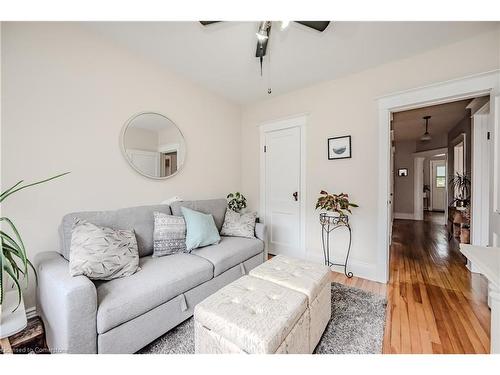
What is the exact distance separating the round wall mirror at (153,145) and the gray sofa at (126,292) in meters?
Answer: 0.52

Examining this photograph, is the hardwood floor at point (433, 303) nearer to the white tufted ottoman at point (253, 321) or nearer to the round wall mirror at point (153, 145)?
the white tufted ottoman at point (253, 321)

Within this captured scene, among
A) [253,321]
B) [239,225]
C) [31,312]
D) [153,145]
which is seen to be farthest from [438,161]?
[31,312]

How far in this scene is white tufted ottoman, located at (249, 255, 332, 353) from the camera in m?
1.32

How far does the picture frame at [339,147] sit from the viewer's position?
256 cm

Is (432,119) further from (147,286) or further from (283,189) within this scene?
(147,286)

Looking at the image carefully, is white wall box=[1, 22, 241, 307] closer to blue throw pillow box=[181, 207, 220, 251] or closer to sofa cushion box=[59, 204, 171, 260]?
sofa cushion box=[59, 204, 171, 260]

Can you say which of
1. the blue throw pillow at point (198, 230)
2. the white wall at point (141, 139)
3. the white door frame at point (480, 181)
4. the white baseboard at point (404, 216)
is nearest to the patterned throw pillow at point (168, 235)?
the blue throw pillow at point (198, 230)

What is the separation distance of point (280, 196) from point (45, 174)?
2601 millimetres

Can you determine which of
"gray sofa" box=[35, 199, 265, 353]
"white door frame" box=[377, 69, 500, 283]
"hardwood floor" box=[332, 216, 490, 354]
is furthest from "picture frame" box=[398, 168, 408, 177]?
"gray sofa" box=[35, 199, 265, 353]

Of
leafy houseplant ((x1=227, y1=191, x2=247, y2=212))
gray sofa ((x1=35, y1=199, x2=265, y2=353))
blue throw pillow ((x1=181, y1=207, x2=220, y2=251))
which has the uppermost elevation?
leafy houseplant ((x1=227, y1=191, x2=247, y2=212))

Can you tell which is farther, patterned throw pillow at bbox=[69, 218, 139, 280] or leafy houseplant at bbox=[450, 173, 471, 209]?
leafy houseplant at bbox=[450, 173, 471, 209]

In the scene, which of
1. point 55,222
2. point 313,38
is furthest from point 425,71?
point 55,222

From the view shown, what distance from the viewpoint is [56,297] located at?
116 centimetres

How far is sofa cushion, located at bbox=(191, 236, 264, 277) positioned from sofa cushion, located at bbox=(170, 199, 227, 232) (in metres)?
0.28
